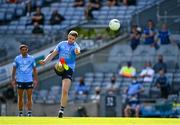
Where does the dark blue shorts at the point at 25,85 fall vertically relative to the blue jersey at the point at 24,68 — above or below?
below

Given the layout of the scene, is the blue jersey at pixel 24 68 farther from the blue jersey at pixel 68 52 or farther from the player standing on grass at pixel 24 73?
the blue jersey at pixel 68 52

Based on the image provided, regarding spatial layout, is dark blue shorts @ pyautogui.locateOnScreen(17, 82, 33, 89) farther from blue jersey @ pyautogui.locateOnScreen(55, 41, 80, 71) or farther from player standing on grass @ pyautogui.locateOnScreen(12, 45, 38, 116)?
blue jersey @ pyautogui.locateOnScreen(55, 41, 80, 71)

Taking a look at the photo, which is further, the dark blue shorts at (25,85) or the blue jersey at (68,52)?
the dark blue shorts at (25,85)

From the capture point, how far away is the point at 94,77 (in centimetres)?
3072

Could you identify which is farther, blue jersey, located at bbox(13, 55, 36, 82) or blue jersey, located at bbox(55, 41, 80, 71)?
blue jersey, located at bbox(13, 55, 36, 82)

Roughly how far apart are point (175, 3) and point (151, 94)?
5303 mm

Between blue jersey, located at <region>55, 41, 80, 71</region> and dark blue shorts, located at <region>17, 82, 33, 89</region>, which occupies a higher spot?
blue jersey, located at <region>55, 41, 80, 71</region>

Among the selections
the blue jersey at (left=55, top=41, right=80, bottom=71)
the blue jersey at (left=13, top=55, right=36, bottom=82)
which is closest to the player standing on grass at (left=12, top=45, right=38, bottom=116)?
the blue jersey at (left=13, top=55, right=36, bottom=82)

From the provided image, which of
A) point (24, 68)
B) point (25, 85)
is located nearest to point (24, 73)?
point (24, 68)

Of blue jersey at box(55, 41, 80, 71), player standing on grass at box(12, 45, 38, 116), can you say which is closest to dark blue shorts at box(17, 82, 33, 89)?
player standing on grass at box(12, 45, 38, 116)

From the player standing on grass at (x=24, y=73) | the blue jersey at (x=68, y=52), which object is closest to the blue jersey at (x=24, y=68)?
the player standing on grass at (x=24, y=73)

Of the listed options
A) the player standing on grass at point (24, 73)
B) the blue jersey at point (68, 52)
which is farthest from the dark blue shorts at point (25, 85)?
the blue jersey at point (68, 52)
